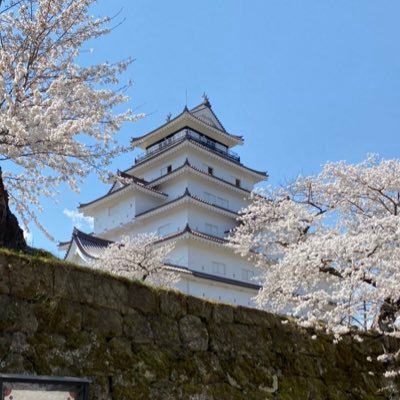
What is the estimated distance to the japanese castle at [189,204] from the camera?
22.5 meters

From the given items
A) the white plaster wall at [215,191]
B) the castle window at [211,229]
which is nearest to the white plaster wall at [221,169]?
the white plaster wall at [215,191]

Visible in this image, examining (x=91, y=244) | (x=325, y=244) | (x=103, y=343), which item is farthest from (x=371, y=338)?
(x=91, y=244)

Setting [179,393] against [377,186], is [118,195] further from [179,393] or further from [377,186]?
[179,393]

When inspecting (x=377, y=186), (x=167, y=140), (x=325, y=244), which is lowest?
(x=325, y=244)

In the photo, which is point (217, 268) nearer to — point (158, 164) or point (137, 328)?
point (158, 164)

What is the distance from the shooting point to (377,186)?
351 inches

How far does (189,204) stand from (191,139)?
4.20 metres

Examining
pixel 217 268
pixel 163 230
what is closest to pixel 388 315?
pixel 217 268

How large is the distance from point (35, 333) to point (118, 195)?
78.5ft

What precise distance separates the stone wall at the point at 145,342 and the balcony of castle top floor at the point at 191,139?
22071mm

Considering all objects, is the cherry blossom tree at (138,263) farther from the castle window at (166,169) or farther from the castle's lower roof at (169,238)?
the castle window at (166,169)

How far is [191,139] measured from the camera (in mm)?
26875

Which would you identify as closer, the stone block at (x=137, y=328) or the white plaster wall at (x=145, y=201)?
the stone block at (x=137, y=328)

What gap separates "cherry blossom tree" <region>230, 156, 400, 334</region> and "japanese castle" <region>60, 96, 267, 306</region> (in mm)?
10761
